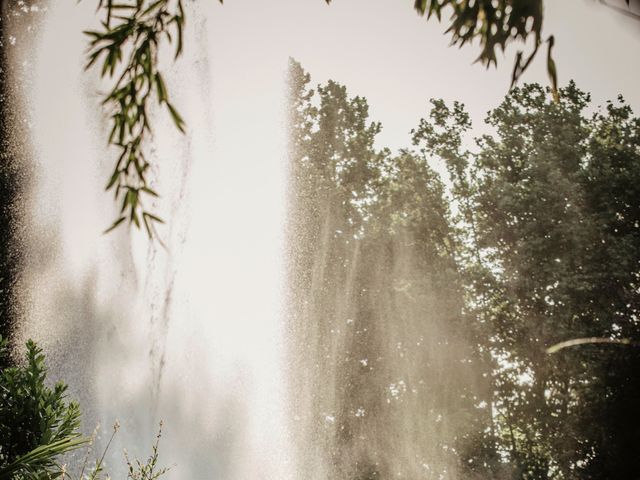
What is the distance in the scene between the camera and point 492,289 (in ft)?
50.3

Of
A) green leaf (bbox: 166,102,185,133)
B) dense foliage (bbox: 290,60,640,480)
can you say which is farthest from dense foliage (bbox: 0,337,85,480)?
dense foliage (bbox: 290,60,640,480)

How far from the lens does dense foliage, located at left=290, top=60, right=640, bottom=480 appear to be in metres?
13.3

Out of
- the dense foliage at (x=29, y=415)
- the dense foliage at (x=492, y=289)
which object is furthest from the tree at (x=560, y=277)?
the dense foliage at (x=29, y=415)

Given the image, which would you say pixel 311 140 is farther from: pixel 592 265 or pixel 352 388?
pixel 592 265

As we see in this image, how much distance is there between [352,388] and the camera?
51.7 ft

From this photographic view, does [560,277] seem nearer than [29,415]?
No

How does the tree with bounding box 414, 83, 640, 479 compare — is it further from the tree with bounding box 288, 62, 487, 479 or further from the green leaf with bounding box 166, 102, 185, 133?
the green leaf with bounding box 166, 102, 185, 133

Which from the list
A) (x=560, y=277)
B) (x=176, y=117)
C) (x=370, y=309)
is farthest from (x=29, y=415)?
(x=560, y=277)

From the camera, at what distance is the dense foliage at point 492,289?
13.3 m

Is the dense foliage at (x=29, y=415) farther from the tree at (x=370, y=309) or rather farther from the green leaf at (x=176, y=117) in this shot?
the tree at (x=370, y=309)

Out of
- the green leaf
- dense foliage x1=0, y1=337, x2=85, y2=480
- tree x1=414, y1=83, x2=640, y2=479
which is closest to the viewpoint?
the green leaf

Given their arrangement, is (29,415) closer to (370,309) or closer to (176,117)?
(176,117)

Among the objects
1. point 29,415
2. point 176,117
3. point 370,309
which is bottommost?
point 29,415

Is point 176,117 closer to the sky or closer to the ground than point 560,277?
closer to the ground
